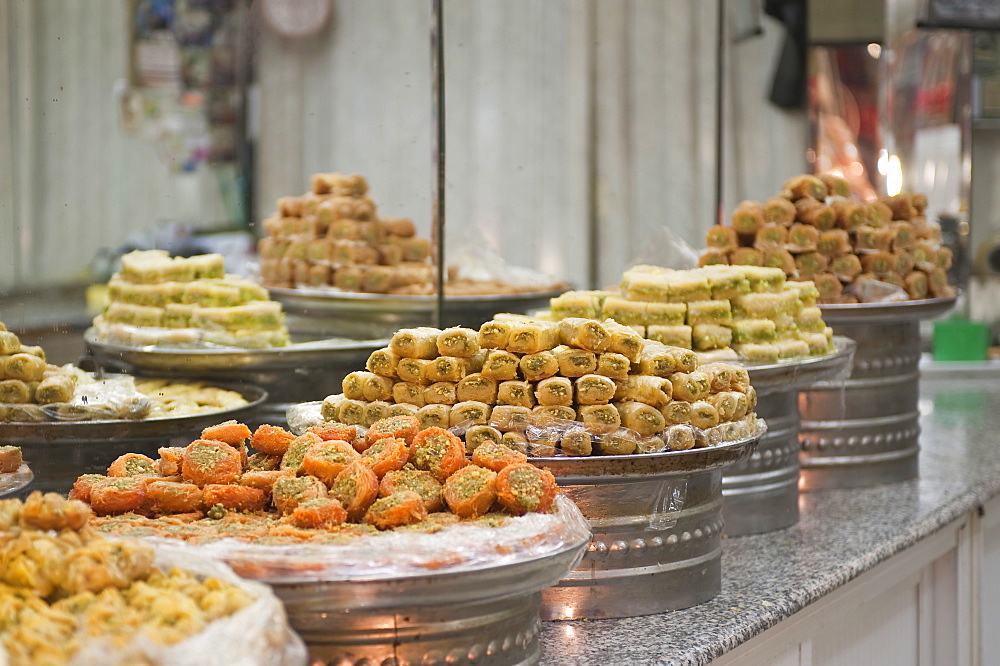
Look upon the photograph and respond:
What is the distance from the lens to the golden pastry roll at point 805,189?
307cm

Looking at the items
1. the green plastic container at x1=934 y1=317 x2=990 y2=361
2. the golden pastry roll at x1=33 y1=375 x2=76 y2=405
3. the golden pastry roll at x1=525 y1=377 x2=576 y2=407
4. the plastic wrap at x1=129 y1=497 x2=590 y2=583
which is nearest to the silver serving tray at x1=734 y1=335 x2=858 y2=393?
the golden pastry roll at x1=525 y1=377 x2=576 y2=407

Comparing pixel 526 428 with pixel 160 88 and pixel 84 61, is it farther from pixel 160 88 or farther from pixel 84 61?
pixel 160 88

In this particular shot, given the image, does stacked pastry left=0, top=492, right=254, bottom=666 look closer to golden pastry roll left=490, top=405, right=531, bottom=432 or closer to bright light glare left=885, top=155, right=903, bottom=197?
golden pastry roll left=490, top=405, right=531, bottom=432

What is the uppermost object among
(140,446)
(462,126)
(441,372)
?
(462,126)

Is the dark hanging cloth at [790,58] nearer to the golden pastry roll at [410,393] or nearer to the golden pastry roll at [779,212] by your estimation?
the golden pastry roll at [779,212]

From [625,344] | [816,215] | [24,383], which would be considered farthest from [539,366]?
[816,215]

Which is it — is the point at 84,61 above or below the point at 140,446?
above

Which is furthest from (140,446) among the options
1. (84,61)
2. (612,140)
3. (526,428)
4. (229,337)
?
(612,140)

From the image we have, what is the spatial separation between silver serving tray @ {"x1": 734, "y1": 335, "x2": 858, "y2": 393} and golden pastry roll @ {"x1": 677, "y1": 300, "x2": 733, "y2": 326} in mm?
109

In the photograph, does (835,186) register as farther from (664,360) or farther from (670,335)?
(664,360)

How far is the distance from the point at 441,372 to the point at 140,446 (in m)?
0.59

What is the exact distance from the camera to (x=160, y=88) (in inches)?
118

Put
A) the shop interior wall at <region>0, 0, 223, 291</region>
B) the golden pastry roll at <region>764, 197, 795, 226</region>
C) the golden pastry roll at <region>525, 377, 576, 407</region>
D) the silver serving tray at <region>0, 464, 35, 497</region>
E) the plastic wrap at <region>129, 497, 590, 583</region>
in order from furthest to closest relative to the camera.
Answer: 1. the golden pastry roll at <region>764, 197, 795, 226</region>
2. the shop interior wall at <region>0, 0, 223, 291</region>
3. the golden pastry roll at <region>525, 377, 576, 407</region>
4. the silver serving tray at <region>0, 464, 35, 497</region>
5. the plastic wrap at <region>129, 497, 590, 583</region>

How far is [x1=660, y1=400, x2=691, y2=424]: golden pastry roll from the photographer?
188 cm
